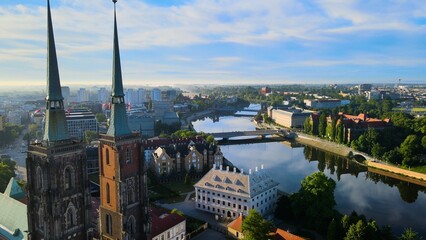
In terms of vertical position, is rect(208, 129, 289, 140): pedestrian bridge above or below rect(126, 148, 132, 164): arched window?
below

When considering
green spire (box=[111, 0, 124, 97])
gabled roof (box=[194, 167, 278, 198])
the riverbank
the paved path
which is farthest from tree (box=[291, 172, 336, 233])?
the riverbank

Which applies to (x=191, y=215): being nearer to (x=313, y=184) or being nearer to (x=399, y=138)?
(x=313, y=184)

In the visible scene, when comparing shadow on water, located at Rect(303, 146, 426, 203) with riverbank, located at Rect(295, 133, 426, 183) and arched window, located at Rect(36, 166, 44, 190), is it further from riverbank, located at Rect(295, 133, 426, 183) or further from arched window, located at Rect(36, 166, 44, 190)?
arched window, located at Rect(36, 166, 44, 190)

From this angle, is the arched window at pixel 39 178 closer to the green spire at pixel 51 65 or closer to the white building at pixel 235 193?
the green spire at pixel 51 65

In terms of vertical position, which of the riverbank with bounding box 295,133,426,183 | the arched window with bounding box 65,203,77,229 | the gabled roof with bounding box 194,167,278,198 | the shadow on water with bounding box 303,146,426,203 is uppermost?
the arched window with bounding box 65,203,77,229

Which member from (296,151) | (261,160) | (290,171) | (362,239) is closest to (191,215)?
(362,239)

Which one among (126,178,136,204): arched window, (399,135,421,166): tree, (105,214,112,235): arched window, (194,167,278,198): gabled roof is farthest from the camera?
(399,135,421,166): tree

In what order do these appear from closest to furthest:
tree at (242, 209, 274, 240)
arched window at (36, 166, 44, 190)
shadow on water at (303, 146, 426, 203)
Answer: arched window at (36, 166, 44, 190) < tree at (242, 209, 274, 240) < shadow on water at (303, 146, 426, 203)

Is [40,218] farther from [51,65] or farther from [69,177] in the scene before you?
[51,65]

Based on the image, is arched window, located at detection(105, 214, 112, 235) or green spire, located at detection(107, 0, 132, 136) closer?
green spire, located at detection(107, 0, 132, 136)
